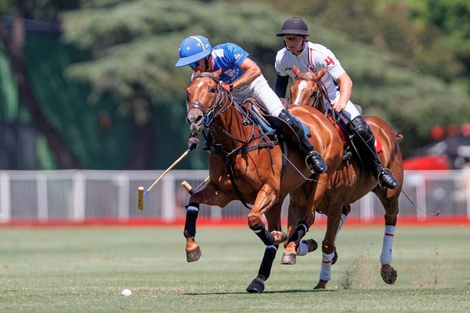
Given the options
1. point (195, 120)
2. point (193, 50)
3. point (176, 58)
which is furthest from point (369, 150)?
point (176, 58)

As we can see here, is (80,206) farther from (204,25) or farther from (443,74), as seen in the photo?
(443,74)

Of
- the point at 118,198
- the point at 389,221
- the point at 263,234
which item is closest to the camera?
the point at 263,234

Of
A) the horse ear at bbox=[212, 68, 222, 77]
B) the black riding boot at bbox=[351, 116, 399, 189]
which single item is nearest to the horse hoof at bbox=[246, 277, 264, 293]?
the horse ear at bbox=[212, 68, 222, 77]

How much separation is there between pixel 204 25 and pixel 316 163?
2414 cm

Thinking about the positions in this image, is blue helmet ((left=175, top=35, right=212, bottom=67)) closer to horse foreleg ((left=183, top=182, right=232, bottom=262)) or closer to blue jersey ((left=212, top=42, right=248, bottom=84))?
blue jersey ((left=212, top=42, right=248, bottom=84))

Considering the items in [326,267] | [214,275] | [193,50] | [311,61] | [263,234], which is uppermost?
[193,50]

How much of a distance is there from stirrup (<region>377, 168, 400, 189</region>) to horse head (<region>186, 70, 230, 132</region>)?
10.0 ft

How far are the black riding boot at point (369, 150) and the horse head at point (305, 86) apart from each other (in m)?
0.63

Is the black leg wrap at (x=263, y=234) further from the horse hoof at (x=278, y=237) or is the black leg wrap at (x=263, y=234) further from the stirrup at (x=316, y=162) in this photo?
the stirrup at (x=316, y=162)

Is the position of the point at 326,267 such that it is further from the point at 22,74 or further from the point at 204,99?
the point at 22,74

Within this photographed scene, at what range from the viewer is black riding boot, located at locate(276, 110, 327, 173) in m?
11.2

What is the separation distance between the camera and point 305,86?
40.0 ft

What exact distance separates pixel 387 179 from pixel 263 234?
102 inches

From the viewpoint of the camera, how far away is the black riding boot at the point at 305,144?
11.2 m
